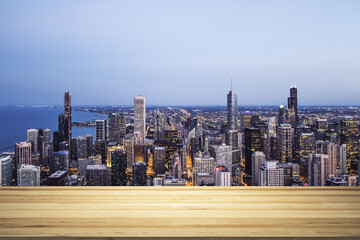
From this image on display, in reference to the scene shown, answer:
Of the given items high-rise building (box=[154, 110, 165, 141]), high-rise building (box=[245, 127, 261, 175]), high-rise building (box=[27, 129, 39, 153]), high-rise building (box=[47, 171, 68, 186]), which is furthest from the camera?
high-rise building (box=[154, 110, 165, 141])

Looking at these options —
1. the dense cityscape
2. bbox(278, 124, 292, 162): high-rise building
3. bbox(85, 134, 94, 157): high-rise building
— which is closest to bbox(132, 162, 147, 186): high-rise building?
the dense cityscape

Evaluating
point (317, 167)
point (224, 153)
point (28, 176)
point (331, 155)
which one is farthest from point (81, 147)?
point (331, 155)

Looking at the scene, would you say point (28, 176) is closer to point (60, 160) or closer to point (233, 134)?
point (60, 160)

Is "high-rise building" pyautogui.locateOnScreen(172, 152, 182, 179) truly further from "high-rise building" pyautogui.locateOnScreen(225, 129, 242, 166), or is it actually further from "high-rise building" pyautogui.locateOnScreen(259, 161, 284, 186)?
"high-rise building" pyautogui.locateOnScreen(259, 161, 284, 186)

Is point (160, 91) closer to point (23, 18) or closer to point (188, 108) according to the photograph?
point (188, 108)

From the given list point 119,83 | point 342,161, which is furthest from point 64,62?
point 342,161

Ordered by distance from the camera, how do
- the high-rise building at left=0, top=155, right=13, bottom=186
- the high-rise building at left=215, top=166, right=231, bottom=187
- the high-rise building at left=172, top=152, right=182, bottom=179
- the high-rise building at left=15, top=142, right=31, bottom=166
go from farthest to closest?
1. the high-rise building at left=172, top=152, right=182, bottom=179
2. the high-rise building at left=215, top=166, right=231, bottom=187
3. the high-rise building at left=15, top=142, right=31, bottom=166
4. the high-rise building at left=0, top=155, right=13, bottom=186

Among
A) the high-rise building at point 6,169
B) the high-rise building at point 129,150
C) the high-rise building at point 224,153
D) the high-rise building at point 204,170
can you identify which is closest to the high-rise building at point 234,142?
the high-rise building at point 224,153

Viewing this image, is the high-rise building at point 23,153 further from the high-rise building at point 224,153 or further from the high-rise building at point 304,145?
the high-rise building at point 304,145
